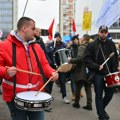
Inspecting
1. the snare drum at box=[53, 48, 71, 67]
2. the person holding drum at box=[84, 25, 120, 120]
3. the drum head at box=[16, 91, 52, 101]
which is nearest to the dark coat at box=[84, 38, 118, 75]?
the person holding drum at box=[84, 25, 120, 120]

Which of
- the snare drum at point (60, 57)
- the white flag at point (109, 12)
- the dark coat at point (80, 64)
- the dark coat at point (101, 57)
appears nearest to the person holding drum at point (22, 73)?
the dark coat at point (101, 57)

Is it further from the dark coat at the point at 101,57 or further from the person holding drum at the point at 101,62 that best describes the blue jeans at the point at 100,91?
the dark coat at the point at 101,57

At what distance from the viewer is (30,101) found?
445cm

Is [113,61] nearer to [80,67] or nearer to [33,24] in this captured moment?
[80,67]

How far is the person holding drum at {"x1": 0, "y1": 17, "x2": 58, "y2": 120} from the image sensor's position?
4578 mm

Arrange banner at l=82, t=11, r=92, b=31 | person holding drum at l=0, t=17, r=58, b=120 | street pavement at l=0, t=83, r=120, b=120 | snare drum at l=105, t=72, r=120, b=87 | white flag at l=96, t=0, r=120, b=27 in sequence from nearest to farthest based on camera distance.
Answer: person holding drum at l=0, t=17, r=58, b=120 → snare drum at l=105, t=72, r=120, b=87 → street pavement at l=0, t=83, r=120, b=120 → white flag at l=96, t=0, r=120, b=27 → banner at l=82, t=11, r=92, b=31

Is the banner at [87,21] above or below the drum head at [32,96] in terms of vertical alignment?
above

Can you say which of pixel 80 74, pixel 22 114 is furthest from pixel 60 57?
pixel 22 114

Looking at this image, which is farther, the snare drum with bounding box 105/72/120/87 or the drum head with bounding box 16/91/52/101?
the snare drum with bounding box 105/72/120/87

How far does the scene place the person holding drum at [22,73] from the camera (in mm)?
4578

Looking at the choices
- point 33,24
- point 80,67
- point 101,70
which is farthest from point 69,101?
point 33,24

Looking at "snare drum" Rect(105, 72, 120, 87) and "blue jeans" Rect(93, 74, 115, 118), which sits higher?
"snare drum" Rect(105, 72, 120, 87)

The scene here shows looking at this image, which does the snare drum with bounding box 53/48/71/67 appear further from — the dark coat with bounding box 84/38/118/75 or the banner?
the banner

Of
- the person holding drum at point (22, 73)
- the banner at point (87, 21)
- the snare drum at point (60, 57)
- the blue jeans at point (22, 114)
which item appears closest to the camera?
the person holding drum at point (22, 73)
